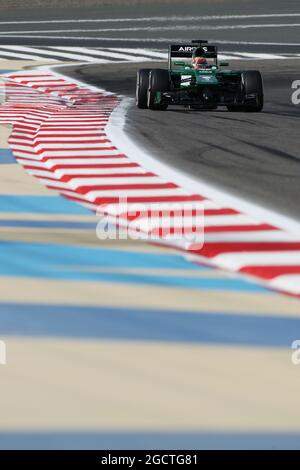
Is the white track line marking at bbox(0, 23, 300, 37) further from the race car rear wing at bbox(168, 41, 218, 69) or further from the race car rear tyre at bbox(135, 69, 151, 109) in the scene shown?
the race car rear tyre at bbox(135, 69, 151, 109)

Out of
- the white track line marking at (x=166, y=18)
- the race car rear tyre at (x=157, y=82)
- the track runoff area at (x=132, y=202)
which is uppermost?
the white track line marking at (x=166, y=18)

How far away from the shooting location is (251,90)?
1653 centimetres

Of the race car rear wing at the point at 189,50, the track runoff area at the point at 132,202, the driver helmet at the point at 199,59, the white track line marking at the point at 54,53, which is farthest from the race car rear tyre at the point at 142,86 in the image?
the white track line marking at the point at 54,53

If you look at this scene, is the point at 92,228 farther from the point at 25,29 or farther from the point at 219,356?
the point at 25,29

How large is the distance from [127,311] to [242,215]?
2891mm

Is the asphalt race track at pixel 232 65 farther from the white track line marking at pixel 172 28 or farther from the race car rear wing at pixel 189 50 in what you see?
the race car rear wing at pixel 189 50

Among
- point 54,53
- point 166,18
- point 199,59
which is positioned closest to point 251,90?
point 199,59

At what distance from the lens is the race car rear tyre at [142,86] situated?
16.5 metres

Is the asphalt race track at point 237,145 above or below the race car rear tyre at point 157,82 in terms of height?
below

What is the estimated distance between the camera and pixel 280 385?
436cm

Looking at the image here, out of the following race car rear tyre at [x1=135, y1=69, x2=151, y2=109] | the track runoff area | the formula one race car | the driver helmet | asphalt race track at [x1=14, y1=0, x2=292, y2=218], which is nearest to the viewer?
the track runoff area

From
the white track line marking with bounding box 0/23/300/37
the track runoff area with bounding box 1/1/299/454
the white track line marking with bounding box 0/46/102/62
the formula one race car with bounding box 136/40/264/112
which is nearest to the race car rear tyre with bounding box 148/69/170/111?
the formula one race car with bounding box 136/40/264/112

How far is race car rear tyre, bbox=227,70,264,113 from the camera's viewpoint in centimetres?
1644
